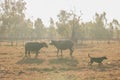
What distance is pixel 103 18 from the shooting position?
315 ft

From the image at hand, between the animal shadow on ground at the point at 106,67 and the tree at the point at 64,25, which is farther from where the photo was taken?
the tree at the point at 64,25

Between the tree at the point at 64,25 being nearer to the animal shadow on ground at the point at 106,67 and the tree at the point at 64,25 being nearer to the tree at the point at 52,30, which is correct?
the tree at the point at 52,30

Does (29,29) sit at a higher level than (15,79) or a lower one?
higher

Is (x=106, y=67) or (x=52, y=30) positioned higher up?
(x=52, y=30)

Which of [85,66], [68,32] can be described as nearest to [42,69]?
[85,66]

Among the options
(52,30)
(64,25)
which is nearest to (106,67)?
(64,25)

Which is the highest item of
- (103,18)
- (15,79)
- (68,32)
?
(103,18)

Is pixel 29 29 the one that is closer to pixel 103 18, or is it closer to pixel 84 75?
pixel 103 18

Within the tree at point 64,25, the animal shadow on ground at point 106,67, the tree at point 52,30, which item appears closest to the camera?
the animal shadow on ground at point 106,67

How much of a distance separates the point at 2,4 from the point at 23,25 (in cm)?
3780

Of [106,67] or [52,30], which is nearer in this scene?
[106,67]

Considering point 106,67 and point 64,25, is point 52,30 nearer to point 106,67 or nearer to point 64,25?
point 64,25

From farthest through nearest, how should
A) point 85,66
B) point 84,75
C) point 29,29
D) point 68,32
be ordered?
point 29,29, point 68,32, point 85,66, point 84,75

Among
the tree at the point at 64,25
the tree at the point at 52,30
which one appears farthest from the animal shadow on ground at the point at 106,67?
the tree at the point at 52,30
